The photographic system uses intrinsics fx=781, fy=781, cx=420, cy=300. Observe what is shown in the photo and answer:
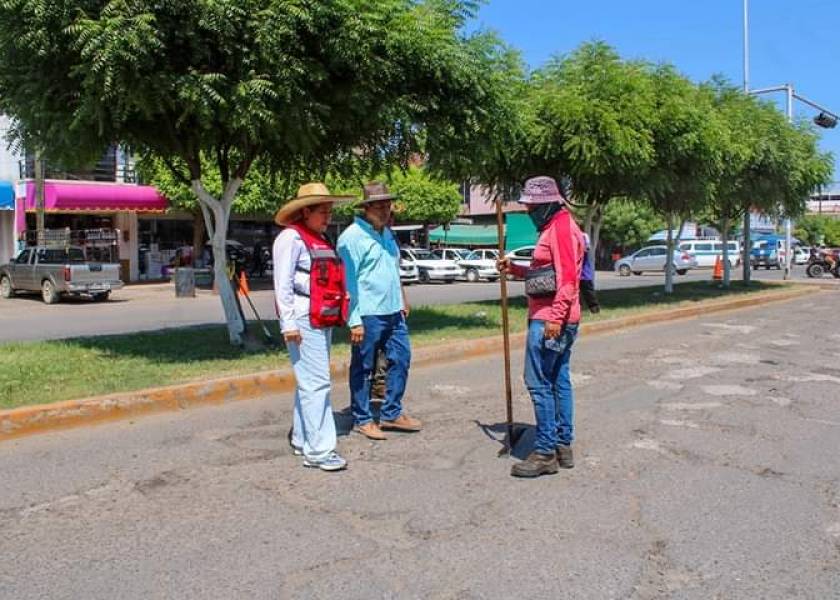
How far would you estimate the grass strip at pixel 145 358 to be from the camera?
7.48m

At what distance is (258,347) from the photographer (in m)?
10.1

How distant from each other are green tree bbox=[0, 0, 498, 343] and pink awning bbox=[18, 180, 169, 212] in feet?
57.2

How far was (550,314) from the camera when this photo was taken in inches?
201

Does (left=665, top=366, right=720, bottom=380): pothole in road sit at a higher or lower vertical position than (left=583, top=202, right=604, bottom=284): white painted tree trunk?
lower

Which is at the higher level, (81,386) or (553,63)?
(553,63)

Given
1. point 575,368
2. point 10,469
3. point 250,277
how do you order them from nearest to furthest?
point 10,469 → point 575,368 → point 250,277

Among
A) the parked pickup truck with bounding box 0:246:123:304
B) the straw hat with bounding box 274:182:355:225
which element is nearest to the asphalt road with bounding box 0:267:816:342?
the parked pickup truck with bounding box 0:246:123:304

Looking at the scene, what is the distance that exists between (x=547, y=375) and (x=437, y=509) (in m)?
1.24

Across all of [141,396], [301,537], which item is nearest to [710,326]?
[141,396]

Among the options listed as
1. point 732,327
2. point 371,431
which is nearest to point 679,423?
point 371,431

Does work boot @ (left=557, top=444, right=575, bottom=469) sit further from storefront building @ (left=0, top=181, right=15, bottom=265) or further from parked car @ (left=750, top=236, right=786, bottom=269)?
parked car @ (left=750, top=236, right=786, bottom=269)

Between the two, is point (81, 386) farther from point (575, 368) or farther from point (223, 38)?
point (575, 368)

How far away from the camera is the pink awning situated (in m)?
26.4

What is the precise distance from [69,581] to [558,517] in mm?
2576
